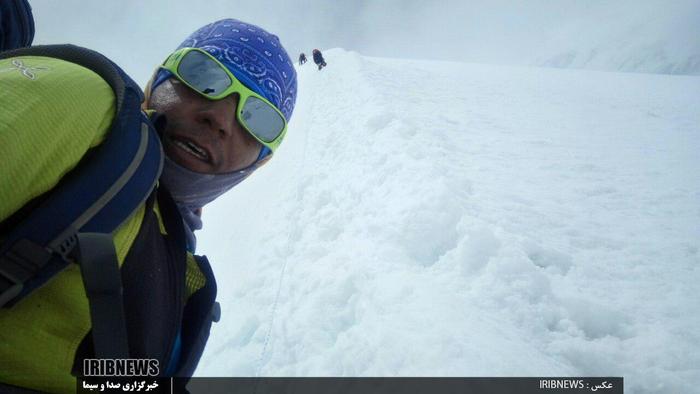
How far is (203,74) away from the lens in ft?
4.53

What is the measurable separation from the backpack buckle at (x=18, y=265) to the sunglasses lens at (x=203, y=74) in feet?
2.95

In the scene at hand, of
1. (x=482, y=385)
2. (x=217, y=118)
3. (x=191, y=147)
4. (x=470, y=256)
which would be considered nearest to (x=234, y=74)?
(x=217, y=118)

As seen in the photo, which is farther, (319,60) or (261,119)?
(319,60)

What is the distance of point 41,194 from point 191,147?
2.12 ft

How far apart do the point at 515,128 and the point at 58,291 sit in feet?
24.5

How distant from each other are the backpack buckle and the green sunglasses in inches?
35.1

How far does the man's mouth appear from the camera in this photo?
127 cm

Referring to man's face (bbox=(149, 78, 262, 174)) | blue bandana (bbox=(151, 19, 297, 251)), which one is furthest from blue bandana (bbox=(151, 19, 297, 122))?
man's face (bbox=(149, 78, 262, 174))

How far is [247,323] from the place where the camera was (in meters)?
3.22

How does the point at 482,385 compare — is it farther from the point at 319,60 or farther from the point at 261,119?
the point at 319,60

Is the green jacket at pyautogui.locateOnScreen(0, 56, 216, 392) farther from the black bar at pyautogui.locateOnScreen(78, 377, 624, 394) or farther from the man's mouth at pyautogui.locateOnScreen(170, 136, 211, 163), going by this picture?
the black bar at pyautogui.locateOnScreen(78, 377, 624, 394)

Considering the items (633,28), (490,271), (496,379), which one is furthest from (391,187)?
(633,28)

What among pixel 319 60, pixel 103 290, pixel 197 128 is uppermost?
pixel 319 60

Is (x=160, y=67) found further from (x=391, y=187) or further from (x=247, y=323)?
(x=391, y=187)
